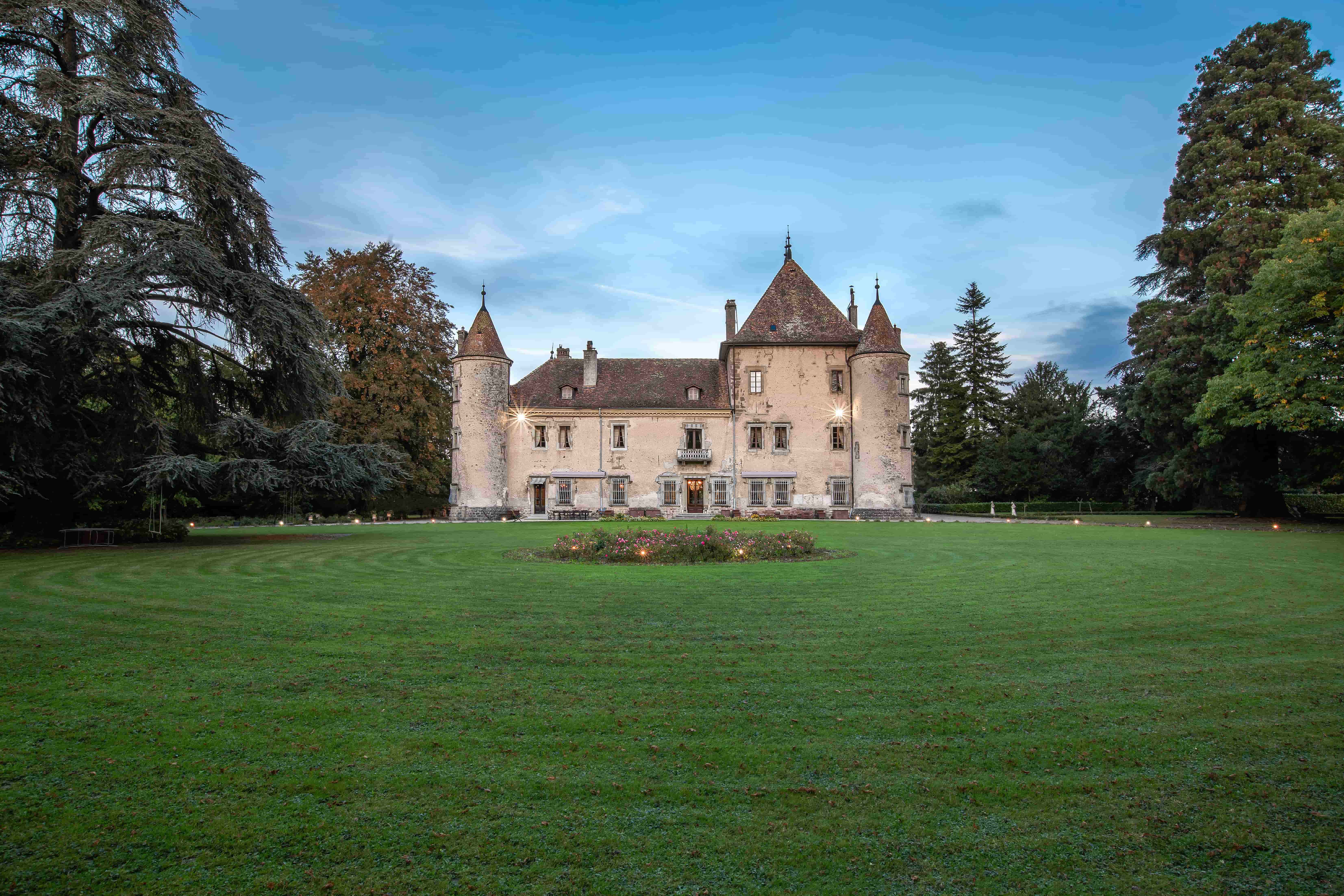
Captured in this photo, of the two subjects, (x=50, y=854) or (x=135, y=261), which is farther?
(x=135, y=261)

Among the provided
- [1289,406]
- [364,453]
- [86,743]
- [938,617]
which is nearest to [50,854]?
[86,743]

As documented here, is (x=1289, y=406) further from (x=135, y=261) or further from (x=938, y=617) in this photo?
(x=135, y=261)

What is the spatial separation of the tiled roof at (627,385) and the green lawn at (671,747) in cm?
3069

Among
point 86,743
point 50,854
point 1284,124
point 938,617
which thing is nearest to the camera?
point 50,854

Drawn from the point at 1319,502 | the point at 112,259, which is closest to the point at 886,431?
the point at 1319,502

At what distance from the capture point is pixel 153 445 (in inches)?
707

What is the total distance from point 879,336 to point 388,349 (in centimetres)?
2618

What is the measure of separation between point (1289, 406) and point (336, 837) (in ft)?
91.7

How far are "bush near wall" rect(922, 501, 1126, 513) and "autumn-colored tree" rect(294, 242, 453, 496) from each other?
3304cm

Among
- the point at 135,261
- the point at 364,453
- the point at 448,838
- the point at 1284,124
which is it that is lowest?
the point at 448,838

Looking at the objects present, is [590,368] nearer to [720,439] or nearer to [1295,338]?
[720,439]

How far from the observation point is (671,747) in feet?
13.8

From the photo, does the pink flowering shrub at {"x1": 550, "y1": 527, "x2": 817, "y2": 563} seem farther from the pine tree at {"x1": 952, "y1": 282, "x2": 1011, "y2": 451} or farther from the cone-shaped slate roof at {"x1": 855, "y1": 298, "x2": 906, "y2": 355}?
the pine tree at {"x1": 952, "y1": 282, "x2": 1011, "y2": 451}

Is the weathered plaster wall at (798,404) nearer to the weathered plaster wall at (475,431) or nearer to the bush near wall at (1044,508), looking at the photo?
the bush near wall at (1044,508)
